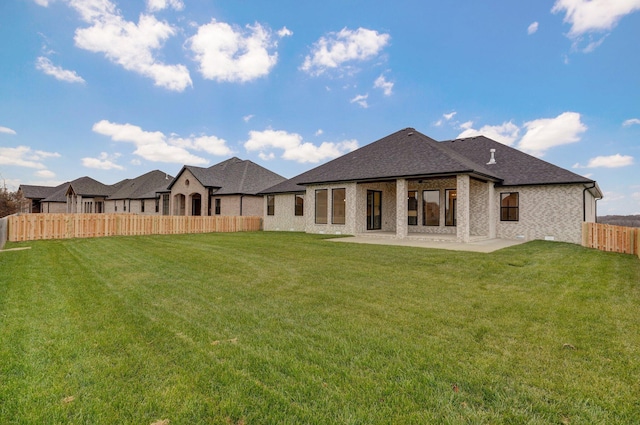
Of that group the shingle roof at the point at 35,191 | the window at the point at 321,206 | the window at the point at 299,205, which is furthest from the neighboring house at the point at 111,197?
the window at the point at 321,206

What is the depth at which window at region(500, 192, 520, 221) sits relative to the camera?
1523 centimetres

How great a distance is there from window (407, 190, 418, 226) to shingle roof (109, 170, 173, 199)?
28502 millimetres

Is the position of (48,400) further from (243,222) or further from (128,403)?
A: (243,222)

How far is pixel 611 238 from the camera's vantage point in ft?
37.0

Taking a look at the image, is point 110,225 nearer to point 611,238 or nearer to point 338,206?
point 338,206

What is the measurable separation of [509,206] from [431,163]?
499 cm

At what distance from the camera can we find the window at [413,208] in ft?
56.4

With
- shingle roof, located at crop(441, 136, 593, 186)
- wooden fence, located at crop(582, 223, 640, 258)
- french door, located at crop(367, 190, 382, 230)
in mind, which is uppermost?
shingle roof, located at crop(441, 136, 593, 186)

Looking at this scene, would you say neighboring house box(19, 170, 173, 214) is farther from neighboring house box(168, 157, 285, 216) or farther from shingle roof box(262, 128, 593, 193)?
shingle roof box(262, 128, 593, 193)

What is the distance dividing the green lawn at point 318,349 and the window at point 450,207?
31.4 feet

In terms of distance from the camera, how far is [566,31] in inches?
538

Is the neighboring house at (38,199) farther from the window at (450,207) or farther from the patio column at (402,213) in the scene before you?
the window at (450,207)

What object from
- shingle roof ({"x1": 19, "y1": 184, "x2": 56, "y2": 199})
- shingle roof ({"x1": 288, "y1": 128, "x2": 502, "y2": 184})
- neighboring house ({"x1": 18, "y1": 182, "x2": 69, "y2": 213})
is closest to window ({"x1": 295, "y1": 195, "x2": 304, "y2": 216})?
shingle roof ({"x1": 288, "y1": 128, "x2": 502, "y2": 184})

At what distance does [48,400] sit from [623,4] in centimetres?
1899
